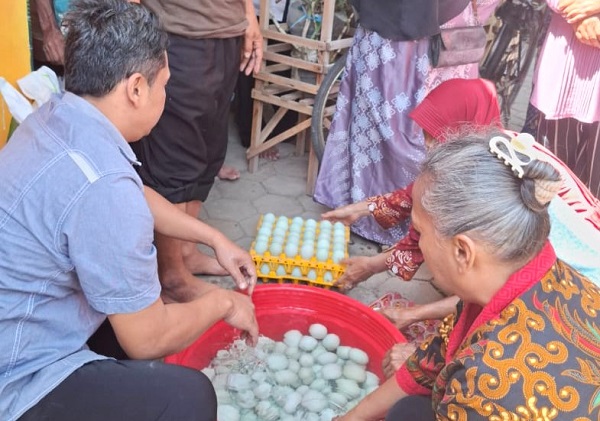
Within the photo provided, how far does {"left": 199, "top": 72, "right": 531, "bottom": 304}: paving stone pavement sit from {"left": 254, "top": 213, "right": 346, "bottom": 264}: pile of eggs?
0.70 ft

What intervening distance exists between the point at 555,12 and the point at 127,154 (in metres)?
1.98

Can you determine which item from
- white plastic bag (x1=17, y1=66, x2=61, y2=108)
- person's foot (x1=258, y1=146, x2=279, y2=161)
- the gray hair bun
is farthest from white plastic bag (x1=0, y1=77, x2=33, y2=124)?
person's foot (x1=258, y1=146, x2=279, y2=161)

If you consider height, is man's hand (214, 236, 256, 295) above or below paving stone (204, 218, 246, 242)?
above

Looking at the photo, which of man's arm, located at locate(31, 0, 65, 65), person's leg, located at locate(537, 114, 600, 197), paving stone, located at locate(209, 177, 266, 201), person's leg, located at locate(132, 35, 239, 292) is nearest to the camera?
person's leg, located at locate(132, 35, 239, 292)

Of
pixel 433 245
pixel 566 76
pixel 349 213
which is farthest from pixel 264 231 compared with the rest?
pixel 433 245

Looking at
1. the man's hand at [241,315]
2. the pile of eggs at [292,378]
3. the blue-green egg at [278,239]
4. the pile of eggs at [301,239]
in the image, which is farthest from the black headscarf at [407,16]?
the man's hand at [241,315]

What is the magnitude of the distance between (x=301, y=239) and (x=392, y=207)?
0.50m

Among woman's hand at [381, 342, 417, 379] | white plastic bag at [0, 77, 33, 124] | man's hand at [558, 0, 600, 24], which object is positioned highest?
man's hand at [558, 0, 600, 24]

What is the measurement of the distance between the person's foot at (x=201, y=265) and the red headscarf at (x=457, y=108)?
3.37 feet

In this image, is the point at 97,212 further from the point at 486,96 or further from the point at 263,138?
the point at 263,138

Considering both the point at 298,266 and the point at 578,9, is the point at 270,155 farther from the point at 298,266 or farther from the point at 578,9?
the point at 578,9

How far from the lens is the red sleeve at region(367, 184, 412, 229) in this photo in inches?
89.4

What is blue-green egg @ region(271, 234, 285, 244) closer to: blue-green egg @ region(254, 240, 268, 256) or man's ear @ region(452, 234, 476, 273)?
blue-green egg @ region(254, 240, 268, 256)

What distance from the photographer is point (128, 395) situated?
1343mm
